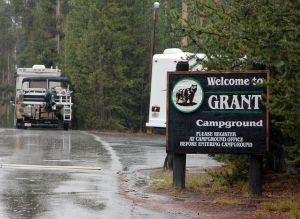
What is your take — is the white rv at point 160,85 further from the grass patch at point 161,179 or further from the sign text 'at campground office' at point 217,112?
the sign text 'at campground office' at point 217,112

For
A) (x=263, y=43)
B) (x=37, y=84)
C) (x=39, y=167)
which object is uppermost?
(x=37, y=84)

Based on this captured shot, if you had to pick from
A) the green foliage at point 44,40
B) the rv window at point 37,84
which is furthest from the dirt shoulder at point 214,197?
the green foliage at point 44,40

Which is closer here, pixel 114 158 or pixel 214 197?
pixel 214 197

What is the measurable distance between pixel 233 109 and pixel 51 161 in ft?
21.0

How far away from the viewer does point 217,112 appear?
11.2 m

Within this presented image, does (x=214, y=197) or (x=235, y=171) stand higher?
(x=235, y=171)

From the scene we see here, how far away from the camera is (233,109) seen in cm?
1114

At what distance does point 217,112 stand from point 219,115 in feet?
0.20

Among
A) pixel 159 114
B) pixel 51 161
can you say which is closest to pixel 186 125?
pixel 51 161

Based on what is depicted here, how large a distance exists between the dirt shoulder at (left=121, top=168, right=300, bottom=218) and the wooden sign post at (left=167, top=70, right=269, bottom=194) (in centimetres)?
58

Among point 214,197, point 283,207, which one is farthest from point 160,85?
point 283,207

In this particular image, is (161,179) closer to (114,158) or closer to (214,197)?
(214,197)

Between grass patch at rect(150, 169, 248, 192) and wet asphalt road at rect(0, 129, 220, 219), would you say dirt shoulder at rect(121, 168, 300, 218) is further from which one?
wet asphalt road at rect(0, 129, 220, 219)

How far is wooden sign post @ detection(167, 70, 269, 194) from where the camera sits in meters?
11.0
